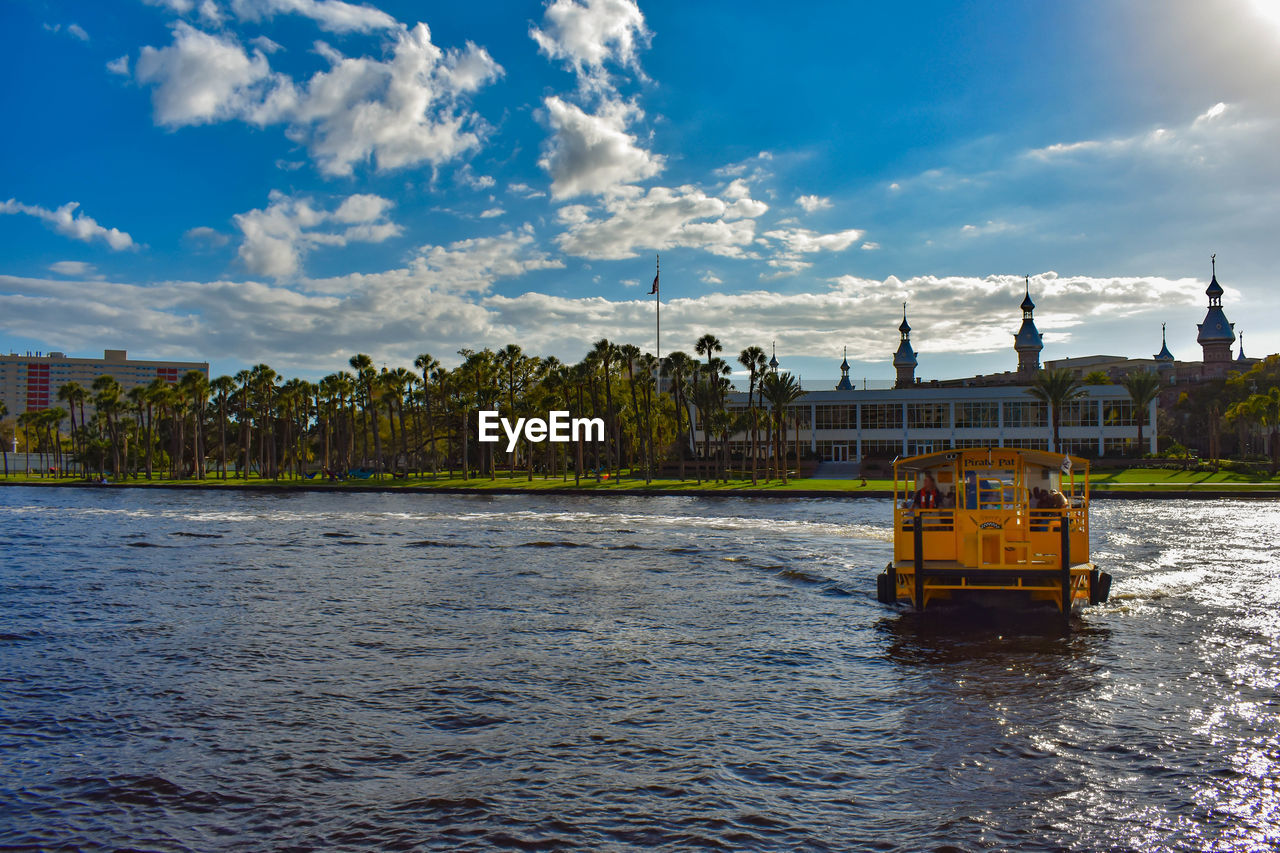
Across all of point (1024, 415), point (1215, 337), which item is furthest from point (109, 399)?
point (1215, 337)

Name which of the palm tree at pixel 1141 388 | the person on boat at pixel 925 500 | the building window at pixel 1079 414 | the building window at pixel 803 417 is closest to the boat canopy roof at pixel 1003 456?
the person on boat at pixel 925 500

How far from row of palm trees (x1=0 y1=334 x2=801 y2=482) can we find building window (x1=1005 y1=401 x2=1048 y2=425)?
2883 cm

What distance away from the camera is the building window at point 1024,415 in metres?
115

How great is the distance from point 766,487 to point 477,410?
39.9 metres

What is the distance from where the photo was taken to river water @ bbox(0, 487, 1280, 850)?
931 centimetres

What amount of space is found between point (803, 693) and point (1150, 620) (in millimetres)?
10463

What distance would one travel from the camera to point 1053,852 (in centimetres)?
852

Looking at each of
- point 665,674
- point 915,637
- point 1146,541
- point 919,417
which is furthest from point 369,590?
point 919,417

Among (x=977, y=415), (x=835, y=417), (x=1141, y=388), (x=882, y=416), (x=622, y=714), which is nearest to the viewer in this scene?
(x=622, y=714)

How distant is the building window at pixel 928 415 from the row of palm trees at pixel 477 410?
1666 cm

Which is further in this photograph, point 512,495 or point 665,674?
point 512,495

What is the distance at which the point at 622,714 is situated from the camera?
12.9m

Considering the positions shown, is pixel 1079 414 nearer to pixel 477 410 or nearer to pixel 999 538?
pixel 477 410

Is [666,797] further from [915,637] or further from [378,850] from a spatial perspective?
[915,637]
